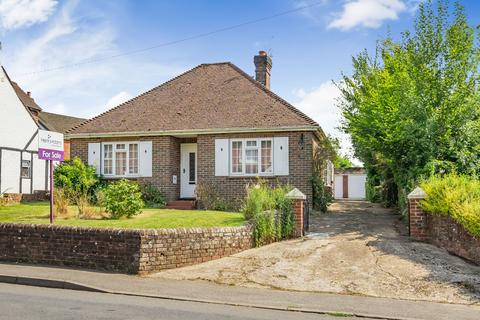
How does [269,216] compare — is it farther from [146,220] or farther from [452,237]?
[452,237]

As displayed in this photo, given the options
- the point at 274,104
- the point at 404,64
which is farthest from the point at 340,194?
the point at 404,64

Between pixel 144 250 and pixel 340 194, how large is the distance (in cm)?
3402

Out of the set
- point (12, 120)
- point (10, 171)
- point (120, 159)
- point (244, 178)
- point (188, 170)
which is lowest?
point (244, 178)

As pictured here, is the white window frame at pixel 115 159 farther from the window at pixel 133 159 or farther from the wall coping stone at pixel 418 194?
the wall coping stone at pixel 418 194

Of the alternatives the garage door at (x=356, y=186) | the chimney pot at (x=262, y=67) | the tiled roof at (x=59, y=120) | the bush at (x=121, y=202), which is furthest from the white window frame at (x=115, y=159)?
the garage door at (x=356, y=186)

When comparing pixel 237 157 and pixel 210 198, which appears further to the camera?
pixel 237 157

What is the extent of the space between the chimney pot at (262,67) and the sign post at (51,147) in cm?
1309

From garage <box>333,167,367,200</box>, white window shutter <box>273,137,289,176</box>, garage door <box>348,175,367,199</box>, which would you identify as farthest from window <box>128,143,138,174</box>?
garage door <box>348,175,367,199</box>

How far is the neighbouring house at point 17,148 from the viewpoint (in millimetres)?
27480

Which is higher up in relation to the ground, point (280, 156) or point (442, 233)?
point (280, 156)

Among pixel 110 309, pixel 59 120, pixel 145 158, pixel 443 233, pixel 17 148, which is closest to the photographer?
pixel 110 309

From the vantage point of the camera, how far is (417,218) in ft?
44.3

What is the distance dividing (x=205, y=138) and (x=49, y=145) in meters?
A: 8.80

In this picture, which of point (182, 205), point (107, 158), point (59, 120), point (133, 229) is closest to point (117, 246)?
point (133, 229)
